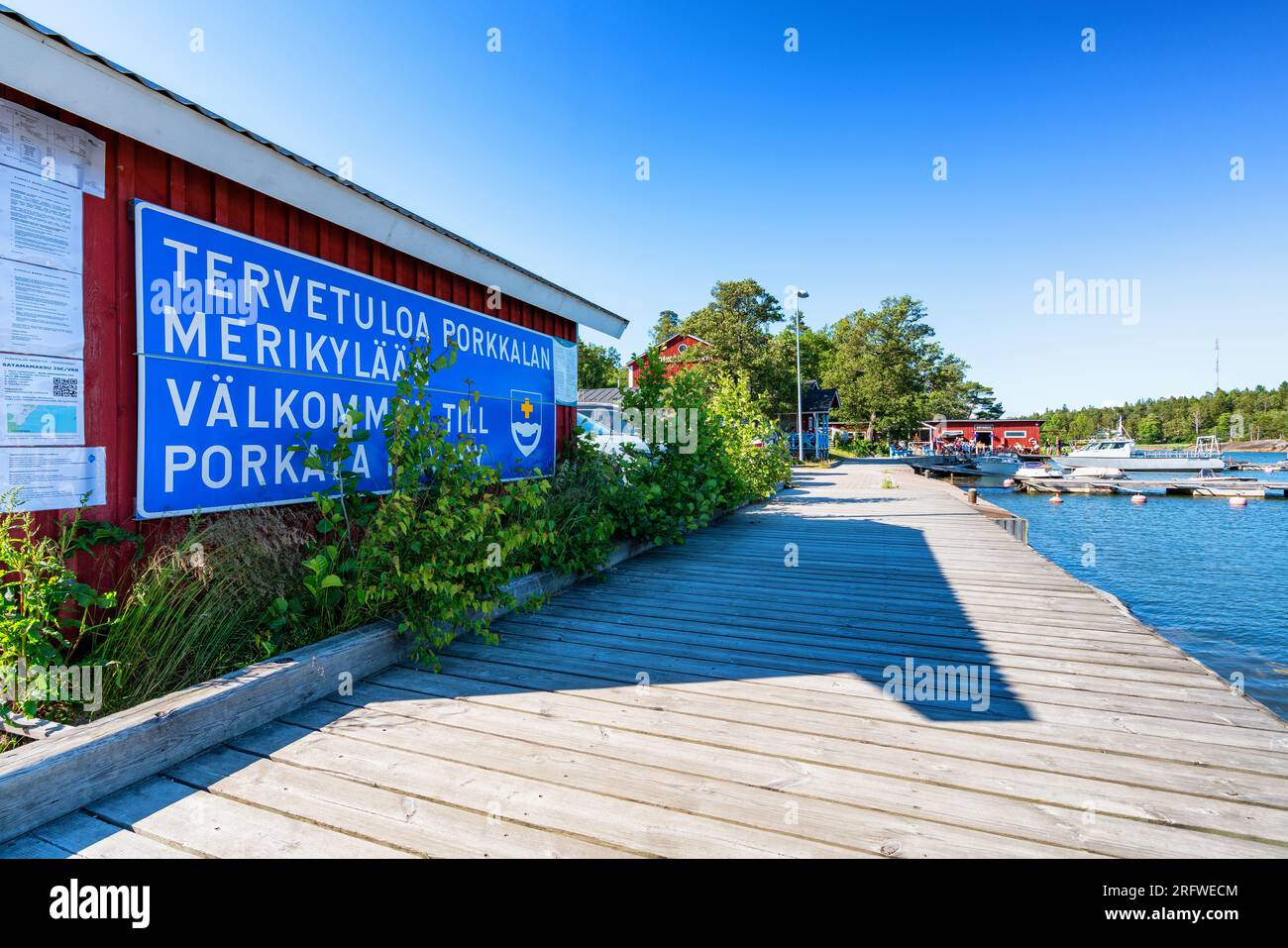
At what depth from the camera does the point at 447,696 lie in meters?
2.91

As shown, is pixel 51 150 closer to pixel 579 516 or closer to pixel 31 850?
pixel 31 850

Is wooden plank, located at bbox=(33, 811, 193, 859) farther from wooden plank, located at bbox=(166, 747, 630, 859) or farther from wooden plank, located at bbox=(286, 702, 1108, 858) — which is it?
wooden plank, located at bbox=(286, 702, 1108, 858)

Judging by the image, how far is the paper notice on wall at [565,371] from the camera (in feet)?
22.9

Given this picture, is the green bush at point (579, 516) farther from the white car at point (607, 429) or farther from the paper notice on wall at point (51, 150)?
the paper notice on wall at point (51, 150)

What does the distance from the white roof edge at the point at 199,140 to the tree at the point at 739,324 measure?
3507 cm

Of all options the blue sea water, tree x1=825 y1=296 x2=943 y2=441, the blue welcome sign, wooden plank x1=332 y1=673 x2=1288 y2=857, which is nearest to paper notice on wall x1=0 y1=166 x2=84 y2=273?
the blue welcome sign

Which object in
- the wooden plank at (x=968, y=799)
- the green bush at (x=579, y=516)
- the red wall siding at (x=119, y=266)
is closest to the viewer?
the wooden plank at (x=968, y=799)

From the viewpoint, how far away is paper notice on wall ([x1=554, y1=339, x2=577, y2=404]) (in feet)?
22.9

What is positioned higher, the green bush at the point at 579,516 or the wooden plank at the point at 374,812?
the green bush at the point at 579,516

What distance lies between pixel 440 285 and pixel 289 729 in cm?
378

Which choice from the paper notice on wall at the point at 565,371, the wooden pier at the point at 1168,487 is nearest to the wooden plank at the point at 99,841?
the paper notice on wall at the point at 565,371

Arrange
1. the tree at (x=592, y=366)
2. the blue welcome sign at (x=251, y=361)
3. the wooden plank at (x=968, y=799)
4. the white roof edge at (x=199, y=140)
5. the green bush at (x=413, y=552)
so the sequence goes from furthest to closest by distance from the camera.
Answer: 1. the tree at (x=592, y=366)
2. the green bush at (x=413, y=552)
3. the blue welcome sign at (x=251, y=361)
4. the white roof edge at (x=199, y=140)
5. the wooden plank at (x=968, y=799)

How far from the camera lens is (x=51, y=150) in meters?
2.64
